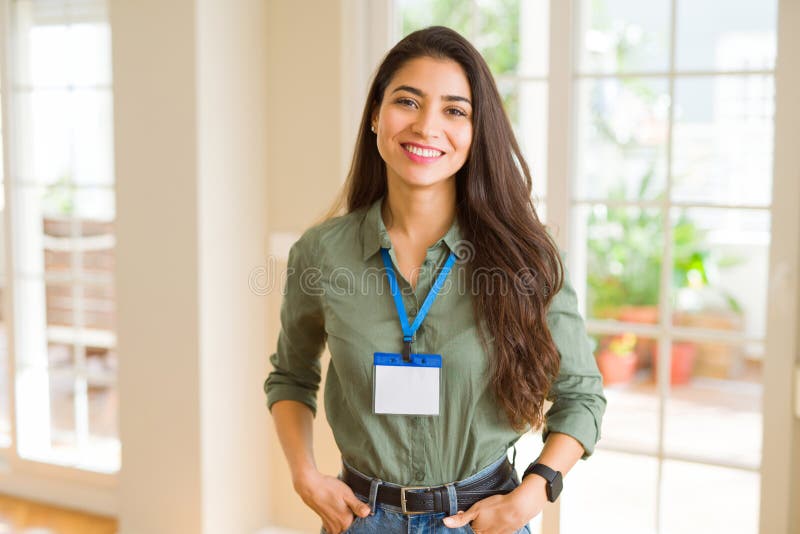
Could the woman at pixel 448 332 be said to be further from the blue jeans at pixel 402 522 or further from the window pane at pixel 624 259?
the window pane at pixel 624 259

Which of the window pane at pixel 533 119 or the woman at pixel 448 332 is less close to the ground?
the window pane at pixel 533 119

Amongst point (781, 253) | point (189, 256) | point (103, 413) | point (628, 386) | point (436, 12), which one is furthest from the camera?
point (436, 12)

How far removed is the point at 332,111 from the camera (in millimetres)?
3486

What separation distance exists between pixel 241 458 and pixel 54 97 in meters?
2.06

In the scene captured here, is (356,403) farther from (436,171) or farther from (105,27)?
(105,27)

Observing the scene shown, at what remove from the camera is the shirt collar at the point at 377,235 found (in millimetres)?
1738

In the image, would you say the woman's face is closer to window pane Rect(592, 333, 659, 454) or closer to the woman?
the woman

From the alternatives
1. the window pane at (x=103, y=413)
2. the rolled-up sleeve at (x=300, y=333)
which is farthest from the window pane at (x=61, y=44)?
the rolled-up sleeve at (x=300, y=333)

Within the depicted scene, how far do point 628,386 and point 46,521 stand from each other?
5.05m

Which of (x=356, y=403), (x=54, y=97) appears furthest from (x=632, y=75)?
(x=54, y=97)

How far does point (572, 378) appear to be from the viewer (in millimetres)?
1748

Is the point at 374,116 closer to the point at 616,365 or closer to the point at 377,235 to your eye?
the point at 377,235

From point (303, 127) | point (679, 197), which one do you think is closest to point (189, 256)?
point (303, 127)

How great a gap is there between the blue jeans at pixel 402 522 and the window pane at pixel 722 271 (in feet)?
21.0
